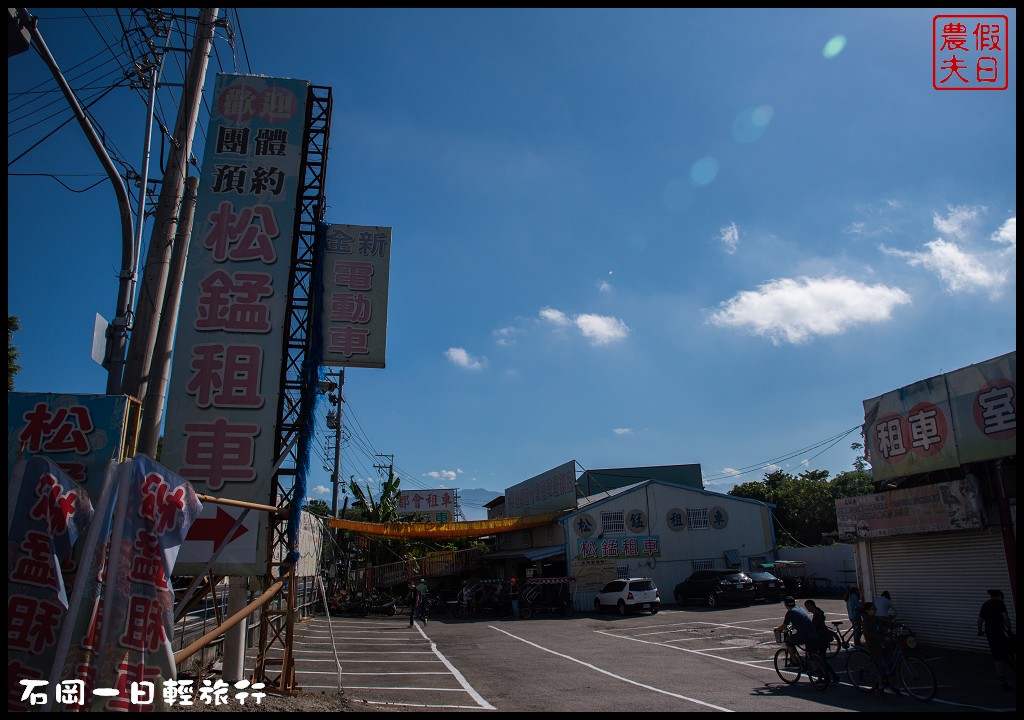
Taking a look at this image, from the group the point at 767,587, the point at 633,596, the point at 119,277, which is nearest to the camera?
the point at 119,277

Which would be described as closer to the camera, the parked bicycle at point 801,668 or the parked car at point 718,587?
the parked bicycle at point 801,668

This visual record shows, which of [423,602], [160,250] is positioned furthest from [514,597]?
[160,250]

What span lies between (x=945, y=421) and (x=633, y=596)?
47.4 ft

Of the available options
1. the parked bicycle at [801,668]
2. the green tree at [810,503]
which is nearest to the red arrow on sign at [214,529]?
the parked bicycle at [801,668]

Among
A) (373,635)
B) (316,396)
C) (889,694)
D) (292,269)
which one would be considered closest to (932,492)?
(889,694)

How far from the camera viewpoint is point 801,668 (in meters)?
11.4

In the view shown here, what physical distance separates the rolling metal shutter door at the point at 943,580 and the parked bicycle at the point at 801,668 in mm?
4625

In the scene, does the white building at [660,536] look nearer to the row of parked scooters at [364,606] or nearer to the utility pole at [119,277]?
the row of parked scooters at [364,606]

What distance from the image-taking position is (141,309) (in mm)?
9344

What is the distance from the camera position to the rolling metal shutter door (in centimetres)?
1352

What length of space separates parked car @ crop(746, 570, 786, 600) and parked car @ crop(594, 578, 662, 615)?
4.01 metres

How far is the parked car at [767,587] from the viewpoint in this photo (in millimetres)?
25672

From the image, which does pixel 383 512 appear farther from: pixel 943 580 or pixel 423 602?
pixel 943 580

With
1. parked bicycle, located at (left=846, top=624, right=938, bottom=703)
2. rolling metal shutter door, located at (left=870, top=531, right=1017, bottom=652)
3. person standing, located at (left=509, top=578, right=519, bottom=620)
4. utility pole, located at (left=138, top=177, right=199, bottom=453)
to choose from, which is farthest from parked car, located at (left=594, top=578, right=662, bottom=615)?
utility pole, located at (left=138, top=177, right=199, bottom=453)
